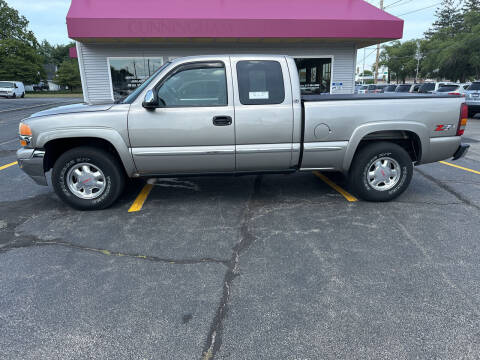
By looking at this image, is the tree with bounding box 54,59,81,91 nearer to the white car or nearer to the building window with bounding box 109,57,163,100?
the white car

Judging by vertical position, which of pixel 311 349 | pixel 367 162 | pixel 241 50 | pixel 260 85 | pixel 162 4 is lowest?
pixel 311 349

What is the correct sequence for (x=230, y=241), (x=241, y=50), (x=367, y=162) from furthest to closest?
(x=241, y=50), (x=367, y=162), (x=230, y=241)

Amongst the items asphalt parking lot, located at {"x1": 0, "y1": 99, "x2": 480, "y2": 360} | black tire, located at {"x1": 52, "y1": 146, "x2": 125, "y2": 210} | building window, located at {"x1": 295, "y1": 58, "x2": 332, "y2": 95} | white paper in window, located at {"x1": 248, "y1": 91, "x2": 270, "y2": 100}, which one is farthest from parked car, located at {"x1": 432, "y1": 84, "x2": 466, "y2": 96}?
black tire, located at {"x1": 52, "y1": 146, "x2": 125, "y2": 210}

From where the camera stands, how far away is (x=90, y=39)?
35.1 ft

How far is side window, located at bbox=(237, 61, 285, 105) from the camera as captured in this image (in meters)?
4.29

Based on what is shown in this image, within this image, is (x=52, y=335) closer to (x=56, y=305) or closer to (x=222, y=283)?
(x=56, y=305)

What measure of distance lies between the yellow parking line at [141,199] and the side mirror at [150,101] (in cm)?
145

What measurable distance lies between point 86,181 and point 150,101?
4.77 ft

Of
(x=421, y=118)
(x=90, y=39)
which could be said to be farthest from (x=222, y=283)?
(x=90, y=39)

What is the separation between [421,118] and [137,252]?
399 cm

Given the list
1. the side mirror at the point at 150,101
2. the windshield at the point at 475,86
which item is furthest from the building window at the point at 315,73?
the side mirror at the point at 150,101

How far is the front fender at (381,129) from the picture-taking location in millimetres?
4414

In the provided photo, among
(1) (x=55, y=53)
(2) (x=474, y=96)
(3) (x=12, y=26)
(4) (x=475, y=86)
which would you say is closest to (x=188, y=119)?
(2) (x=474, y=96)

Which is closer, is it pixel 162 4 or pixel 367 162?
pixel 367 162
